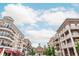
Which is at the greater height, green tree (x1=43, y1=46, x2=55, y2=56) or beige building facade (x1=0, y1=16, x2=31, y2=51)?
beige building facade (x1=0, y1=16, x2=31, y2=51)

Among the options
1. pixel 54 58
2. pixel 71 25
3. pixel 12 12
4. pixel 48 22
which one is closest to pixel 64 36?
pixel 71 25

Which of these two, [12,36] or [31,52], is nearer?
[31,52]

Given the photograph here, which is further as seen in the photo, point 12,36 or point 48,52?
point 12,36

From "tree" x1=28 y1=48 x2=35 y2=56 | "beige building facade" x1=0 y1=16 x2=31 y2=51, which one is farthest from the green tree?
"beige building facade" x1=0 y1=16 x2=31 y2=51

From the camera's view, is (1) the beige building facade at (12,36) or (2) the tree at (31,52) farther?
(1) the beige building facade at (12,36)

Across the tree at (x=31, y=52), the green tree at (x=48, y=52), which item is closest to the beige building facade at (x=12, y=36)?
the tree at (x=31, y=52)

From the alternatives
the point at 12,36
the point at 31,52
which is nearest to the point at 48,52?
the point at 31,52

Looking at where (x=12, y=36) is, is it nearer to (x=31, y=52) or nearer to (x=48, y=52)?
(x=31, y=52)

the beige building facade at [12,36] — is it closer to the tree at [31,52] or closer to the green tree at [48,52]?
the tree at [31,52]

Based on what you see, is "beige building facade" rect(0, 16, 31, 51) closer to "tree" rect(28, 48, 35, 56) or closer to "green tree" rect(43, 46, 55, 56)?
"tree" rect(28, 48, 35, 56)

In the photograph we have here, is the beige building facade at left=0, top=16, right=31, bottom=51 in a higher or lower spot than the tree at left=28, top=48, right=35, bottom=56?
higher

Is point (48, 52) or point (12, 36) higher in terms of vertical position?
point (12, 36)

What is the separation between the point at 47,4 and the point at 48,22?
0.72 meters

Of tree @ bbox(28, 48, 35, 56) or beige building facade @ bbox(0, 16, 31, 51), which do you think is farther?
beige building facade @ bbox(0, 16, 31, 51)
